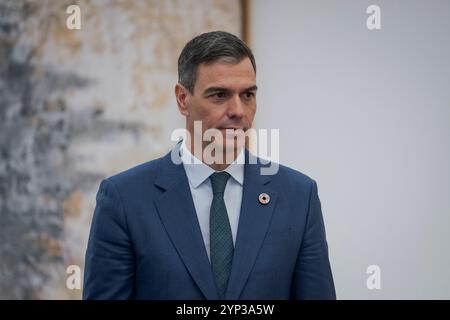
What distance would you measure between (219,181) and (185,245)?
0.19 m

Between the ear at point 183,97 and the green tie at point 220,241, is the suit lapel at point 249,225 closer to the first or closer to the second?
the green tie at point 220,241

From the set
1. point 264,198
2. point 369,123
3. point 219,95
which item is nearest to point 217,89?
point 219,95

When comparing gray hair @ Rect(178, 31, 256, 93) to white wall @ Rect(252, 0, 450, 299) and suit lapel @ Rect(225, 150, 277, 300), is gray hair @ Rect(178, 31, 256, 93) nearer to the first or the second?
suit lapel @ Rect(225, 150, 277, 300)

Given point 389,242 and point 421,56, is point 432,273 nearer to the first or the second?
point 389,242

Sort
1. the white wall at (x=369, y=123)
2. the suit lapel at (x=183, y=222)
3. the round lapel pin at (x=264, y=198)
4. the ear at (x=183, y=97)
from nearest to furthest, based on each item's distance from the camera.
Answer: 1. the suit lapel at (x=183, y=222)
2. the round lapel pin at (x=264, y=198)
3. the ear at (x=183, y=97)
4. the white wall at (x=369, y=123)

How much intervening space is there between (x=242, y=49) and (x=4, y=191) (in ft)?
4.61

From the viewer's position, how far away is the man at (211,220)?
56.2 inches

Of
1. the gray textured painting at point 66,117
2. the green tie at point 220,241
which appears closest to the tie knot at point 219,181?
the green tie at point 220,241

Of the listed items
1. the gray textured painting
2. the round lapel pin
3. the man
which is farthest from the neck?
the gray textured painting

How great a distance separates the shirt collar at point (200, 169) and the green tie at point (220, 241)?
0.05 metres

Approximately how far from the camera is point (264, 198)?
4.99 feet

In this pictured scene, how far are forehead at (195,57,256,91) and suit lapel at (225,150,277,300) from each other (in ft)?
0.69
